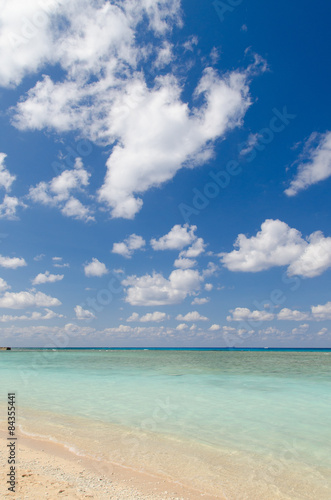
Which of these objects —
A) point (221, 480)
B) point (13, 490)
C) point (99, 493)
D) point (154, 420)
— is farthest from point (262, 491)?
point (154, 420)

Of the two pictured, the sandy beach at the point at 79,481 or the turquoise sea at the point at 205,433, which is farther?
the turquoise sea at the point at 205,433

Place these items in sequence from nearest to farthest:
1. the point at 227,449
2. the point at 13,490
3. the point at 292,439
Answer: the point at 13,490
the point at 227,449
the point at 292,439

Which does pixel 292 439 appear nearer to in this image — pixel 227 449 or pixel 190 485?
pixel 227 449

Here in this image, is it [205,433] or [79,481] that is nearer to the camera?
[79,481]

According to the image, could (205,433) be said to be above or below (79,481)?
below

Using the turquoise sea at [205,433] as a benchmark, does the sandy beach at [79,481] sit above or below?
above

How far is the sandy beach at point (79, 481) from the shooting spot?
5.44 metres

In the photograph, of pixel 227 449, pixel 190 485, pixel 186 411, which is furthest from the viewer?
pixel 186 411

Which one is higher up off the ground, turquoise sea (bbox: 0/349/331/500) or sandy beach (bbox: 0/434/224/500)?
sandy beach (bbox: 0/434/224/500)

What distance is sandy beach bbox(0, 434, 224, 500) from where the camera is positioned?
544 centimetres

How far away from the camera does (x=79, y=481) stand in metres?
6.04

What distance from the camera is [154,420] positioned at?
36.9ft

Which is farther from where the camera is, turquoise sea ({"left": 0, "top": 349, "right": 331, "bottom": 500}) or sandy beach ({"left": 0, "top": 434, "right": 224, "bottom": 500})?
turquoise sea ({"left": 0, "top": 349, "right": 331, "bottom": 500})

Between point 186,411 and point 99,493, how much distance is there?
7.79 m
